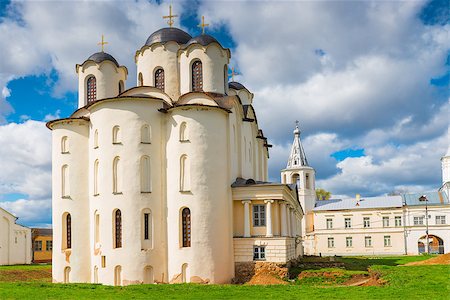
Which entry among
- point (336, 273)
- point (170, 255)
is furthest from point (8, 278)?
point (336, 273)

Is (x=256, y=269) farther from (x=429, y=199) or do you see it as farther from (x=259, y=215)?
(x=429, y=199)

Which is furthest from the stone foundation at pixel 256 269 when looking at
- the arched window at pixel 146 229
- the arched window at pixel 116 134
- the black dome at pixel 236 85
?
the black dome at pixel 236 85

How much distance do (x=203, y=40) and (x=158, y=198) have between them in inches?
403

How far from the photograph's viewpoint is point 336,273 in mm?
26812

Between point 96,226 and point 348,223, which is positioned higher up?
point 96,226

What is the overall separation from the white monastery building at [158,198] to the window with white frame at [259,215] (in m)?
0.05

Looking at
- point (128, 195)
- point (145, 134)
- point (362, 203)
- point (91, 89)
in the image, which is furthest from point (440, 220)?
point (128, 195)

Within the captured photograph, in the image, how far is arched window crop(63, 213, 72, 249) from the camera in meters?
29.6

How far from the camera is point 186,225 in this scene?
88.2 feet

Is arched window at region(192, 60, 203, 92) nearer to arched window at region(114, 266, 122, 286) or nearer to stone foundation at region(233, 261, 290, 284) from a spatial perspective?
stone foundation at region(233, 261, 290, 284)

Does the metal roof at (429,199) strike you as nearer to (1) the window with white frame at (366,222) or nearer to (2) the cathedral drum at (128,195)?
(1) the window with white frame at (366,222)

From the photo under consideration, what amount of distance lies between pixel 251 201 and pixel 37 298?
12468 mm

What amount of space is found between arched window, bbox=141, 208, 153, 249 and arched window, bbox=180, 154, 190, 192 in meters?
2.19

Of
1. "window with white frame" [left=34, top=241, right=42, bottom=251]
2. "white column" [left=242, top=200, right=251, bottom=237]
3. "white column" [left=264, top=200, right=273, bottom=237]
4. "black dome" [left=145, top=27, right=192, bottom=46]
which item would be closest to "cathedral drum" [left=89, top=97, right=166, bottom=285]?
"white column" [left=242, top=200, right=251, bottom=237]
